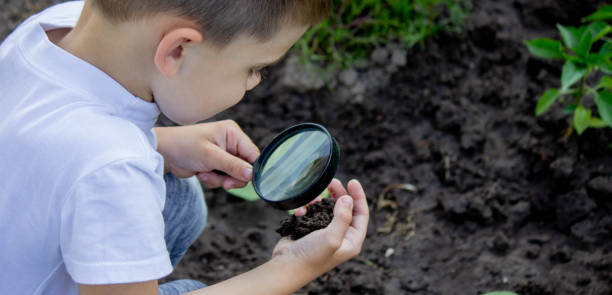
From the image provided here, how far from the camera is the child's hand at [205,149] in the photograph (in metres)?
2.05

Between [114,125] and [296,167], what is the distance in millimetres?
588

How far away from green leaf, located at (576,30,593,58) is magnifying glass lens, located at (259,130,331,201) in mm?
1152

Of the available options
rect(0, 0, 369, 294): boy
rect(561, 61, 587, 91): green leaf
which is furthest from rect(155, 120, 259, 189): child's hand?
rect(561, 61, 587, 91): green leaf

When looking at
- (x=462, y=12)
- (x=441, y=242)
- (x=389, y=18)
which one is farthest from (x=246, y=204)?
(x=462, y=12)

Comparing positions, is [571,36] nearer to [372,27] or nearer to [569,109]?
[569,109]

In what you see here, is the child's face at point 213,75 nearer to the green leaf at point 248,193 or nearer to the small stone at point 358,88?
the green leaf at point 248,193

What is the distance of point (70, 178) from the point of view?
4.59 ft

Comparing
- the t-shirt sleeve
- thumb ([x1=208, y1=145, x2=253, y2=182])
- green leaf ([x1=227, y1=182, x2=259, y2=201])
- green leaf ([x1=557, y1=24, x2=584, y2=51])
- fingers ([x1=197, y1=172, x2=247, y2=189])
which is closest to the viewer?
the t-shirt sleeve

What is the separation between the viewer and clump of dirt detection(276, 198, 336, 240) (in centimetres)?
184

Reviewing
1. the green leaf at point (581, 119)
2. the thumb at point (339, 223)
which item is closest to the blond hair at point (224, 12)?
the thumb at point (339, 223)

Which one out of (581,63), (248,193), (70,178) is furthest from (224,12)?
(581,63)

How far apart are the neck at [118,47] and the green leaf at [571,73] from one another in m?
1.53

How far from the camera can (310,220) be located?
73.0 inches

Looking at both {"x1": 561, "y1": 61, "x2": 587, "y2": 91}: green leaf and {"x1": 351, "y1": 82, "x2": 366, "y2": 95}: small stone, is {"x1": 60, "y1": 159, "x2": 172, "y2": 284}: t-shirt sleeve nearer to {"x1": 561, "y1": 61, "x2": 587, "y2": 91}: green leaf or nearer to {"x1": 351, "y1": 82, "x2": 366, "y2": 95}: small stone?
{"x1": 561, "y1": 61, "x2": 587, "y2": 91}: green leaf
